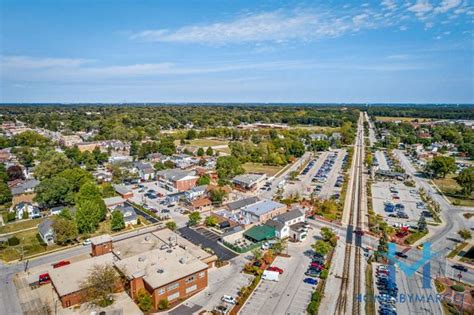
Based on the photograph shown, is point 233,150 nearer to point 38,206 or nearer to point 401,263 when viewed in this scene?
point 38,206

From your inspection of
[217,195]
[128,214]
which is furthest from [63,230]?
[217,195]

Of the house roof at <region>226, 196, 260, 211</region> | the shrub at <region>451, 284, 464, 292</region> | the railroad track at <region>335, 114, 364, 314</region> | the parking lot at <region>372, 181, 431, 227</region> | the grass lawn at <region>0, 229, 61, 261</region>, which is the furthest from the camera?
the house roof at <region>226, 196, 260, 211</region>

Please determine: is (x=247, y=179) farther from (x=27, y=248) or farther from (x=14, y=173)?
(x=14, y=173)

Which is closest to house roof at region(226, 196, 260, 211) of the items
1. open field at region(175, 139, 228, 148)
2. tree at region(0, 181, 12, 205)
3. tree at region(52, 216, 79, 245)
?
tree at region(52, 216, 79, 245)

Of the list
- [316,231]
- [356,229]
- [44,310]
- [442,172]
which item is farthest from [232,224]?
[442,172]

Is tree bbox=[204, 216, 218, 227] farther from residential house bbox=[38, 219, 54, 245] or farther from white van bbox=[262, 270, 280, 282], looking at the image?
residential house bbox=[38, 219, 54, 245]
